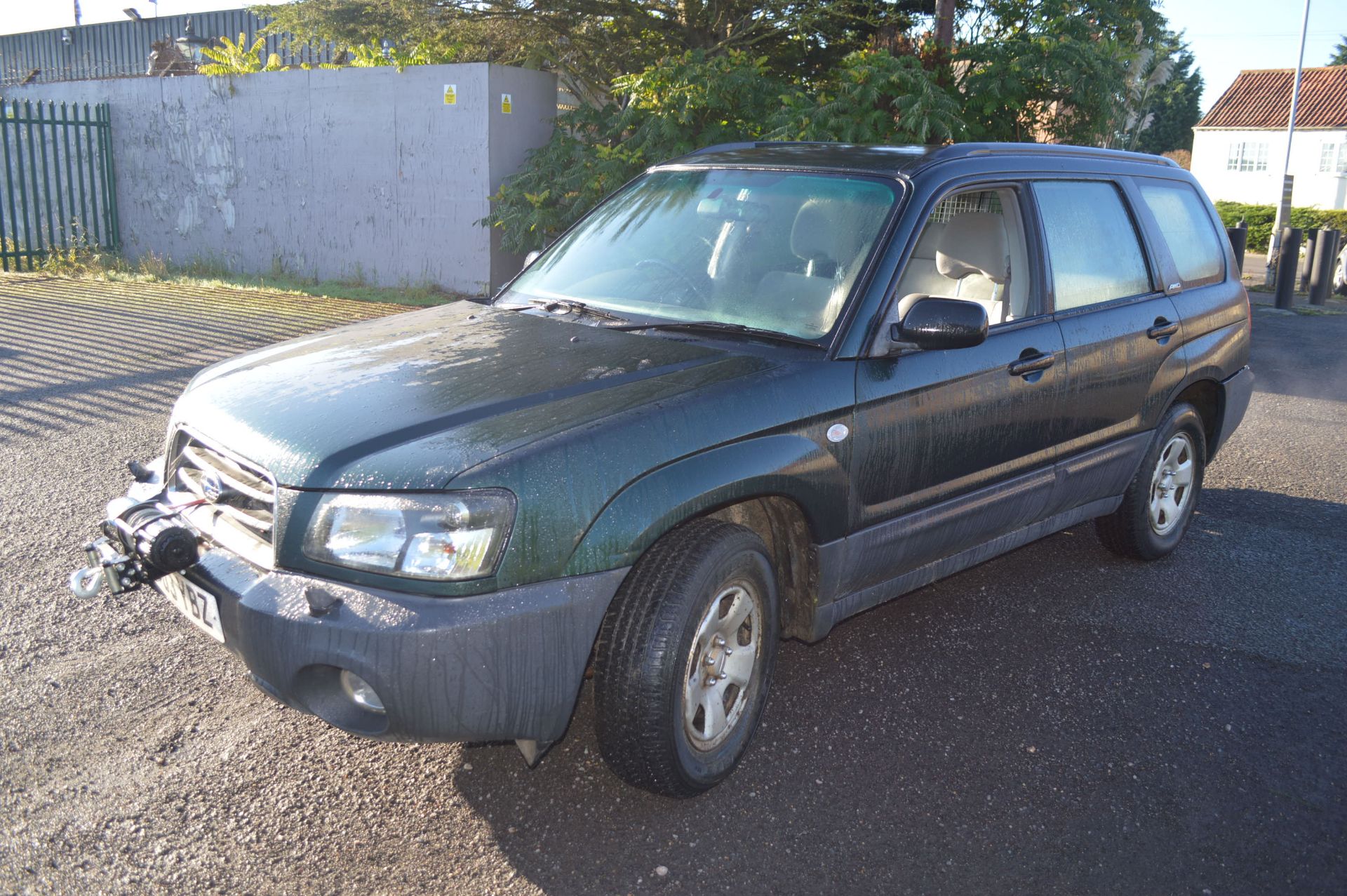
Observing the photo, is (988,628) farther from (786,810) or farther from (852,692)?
(786,810)

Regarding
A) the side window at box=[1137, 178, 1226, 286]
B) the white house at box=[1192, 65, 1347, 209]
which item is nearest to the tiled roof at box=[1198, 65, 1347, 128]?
the white house at box=[1192, 65, 1347, 209]

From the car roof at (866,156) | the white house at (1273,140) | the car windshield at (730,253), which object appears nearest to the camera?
the car windshield at (730,253)

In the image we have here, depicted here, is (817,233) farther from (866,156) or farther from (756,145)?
Answer: (756,145)

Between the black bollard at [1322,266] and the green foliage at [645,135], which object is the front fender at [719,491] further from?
the black bollard at [1322,266]

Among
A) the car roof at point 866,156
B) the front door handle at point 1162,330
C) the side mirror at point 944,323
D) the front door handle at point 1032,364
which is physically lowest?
the front door handle at point 1032,364

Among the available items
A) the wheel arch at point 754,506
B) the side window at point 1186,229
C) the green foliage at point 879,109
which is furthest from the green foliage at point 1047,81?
the wheel arch at point 754,506

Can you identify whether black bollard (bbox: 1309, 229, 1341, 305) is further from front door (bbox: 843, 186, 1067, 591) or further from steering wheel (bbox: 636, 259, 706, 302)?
steering wheel (bbox: 636, 259, 706, 302)

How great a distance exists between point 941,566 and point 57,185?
15.1 meters

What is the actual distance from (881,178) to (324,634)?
2440mm

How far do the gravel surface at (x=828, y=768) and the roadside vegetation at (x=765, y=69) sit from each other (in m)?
6.20

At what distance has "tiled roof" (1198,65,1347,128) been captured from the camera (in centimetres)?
4506

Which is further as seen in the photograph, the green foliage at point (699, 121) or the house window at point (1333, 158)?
the house window at point (1333, 158)

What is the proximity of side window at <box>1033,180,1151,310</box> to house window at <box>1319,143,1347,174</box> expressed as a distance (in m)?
47.7

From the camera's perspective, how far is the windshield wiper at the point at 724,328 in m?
3.49
